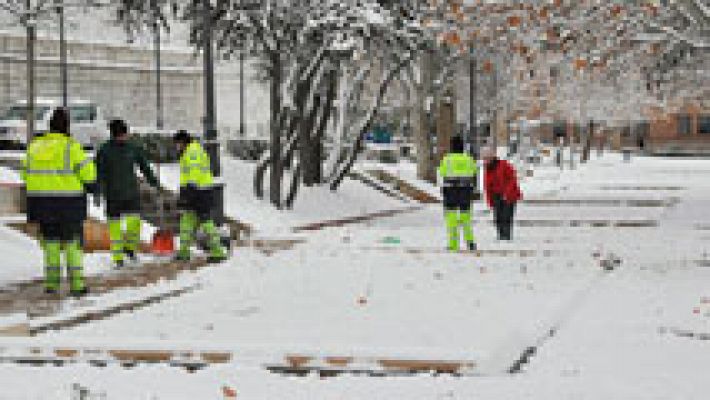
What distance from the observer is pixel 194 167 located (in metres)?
15.1

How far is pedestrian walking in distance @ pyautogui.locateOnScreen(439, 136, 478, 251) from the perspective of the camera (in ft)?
53.2

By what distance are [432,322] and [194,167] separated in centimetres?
618

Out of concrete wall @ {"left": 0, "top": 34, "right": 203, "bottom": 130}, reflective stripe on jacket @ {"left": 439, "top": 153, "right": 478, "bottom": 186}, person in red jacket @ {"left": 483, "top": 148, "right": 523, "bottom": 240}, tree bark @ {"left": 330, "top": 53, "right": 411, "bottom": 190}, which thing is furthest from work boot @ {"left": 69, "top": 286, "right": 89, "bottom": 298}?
concrete wall @ {"left": 0, "top": 34, "right": 203, "bottom": 130}

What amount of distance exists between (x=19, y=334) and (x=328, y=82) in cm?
1758

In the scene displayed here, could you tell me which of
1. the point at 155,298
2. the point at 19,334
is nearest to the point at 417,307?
the point at 155,298

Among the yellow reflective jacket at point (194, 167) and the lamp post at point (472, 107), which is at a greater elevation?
the lamp post at point (472, 107)

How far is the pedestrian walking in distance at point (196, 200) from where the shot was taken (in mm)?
14922

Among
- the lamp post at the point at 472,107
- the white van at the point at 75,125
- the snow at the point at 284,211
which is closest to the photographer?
the snow at the point at 284,211

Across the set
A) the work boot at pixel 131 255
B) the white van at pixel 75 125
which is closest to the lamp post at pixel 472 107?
the white van at pixel 75 125

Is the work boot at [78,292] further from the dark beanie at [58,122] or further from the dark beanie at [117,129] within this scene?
the dark beanie at [117,129]

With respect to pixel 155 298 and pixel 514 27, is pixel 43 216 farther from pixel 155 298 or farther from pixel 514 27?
pixel 514 27

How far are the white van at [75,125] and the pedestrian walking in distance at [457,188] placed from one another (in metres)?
14.0

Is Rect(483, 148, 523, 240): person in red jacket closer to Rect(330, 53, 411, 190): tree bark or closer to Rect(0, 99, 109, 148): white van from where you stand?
Rect(330, 53, 411, 190): tree bark

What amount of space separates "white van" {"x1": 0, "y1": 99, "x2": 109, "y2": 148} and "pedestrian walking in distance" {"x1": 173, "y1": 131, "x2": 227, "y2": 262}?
44.7ft
